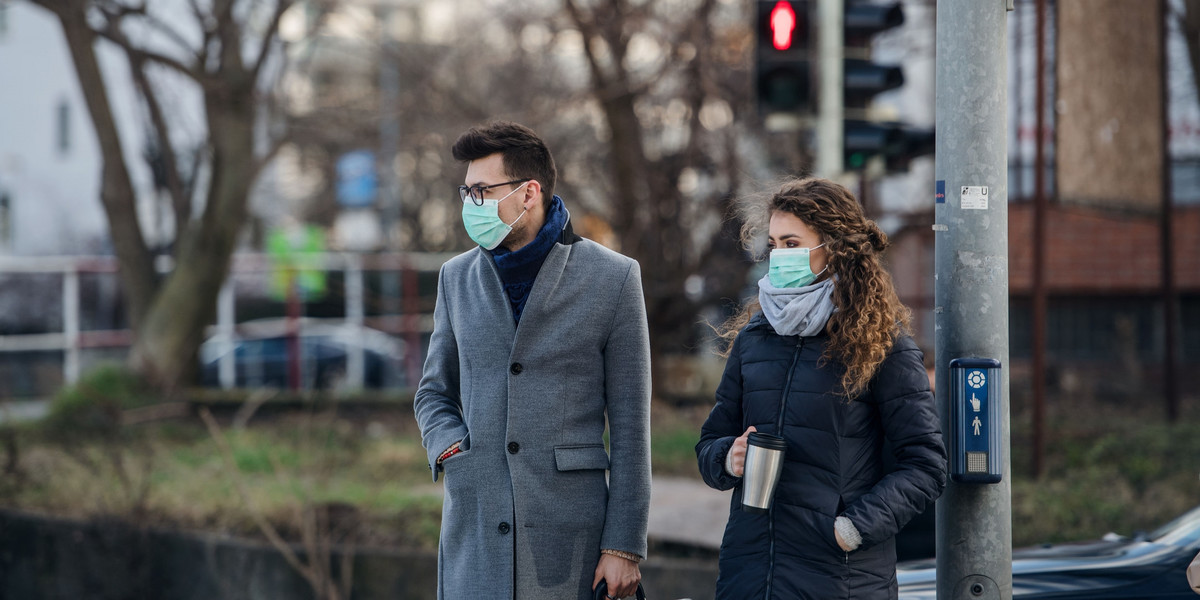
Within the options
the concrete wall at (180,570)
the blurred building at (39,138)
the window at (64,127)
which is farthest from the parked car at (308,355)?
the window at (64,127)

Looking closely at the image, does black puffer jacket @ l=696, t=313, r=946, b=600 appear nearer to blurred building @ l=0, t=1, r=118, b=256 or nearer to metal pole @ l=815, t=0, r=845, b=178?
metal pole @ l=815, t=0, r=845, b=178

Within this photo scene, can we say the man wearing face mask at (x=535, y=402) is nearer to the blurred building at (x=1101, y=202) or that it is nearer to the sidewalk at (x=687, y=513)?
the sidewalk at (x=687, y=513)

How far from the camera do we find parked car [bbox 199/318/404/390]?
1856 cm

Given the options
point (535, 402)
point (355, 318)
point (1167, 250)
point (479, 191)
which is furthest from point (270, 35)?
point (535, 402)

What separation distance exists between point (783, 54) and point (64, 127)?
1138 inches

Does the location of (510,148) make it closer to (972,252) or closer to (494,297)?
(494,297)

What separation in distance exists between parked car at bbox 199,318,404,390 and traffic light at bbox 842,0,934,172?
12467 mm

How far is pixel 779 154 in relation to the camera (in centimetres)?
1194

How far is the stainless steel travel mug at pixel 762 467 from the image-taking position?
275cm

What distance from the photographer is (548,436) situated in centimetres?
300

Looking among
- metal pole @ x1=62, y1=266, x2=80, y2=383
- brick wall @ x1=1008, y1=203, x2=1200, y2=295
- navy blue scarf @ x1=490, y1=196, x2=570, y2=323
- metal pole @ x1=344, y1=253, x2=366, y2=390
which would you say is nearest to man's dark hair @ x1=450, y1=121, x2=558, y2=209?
navy blue scarf @ x1=490, y1=196, x2=570, y2=323

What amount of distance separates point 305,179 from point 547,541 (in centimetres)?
2606

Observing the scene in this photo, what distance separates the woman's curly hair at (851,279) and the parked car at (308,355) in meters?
15.0

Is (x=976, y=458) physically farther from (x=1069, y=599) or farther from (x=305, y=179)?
(x=305, y=179)
